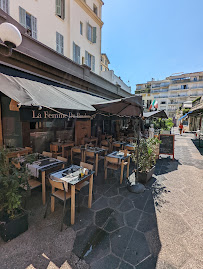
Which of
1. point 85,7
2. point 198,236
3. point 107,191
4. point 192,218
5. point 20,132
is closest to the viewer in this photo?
point 198,236

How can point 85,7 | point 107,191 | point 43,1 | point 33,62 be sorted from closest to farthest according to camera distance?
point 107,191 → point 33,62 → point 43,1 → point 85,7

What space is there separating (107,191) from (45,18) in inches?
500

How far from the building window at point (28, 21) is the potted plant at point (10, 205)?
33.3 feet

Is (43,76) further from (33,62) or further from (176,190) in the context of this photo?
(176,190)

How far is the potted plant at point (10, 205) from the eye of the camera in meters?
2.57

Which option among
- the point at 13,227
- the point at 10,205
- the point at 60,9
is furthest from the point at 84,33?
the point at 13,227

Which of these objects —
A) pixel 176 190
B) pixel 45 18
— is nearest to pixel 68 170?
pixel 176 190

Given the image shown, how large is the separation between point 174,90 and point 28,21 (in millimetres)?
58597

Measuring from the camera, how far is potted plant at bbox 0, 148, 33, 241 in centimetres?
257

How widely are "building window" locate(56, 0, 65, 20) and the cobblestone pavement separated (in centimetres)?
1373

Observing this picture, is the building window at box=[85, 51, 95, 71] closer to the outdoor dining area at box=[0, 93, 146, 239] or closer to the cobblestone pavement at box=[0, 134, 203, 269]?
the outdoor dining area at box=[0, 93, 146, 239]

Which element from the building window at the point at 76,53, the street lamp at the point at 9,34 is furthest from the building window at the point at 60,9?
the street lamp at the point at 9,34

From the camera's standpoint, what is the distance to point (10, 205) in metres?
2.57

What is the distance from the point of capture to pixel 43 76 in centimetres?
612
